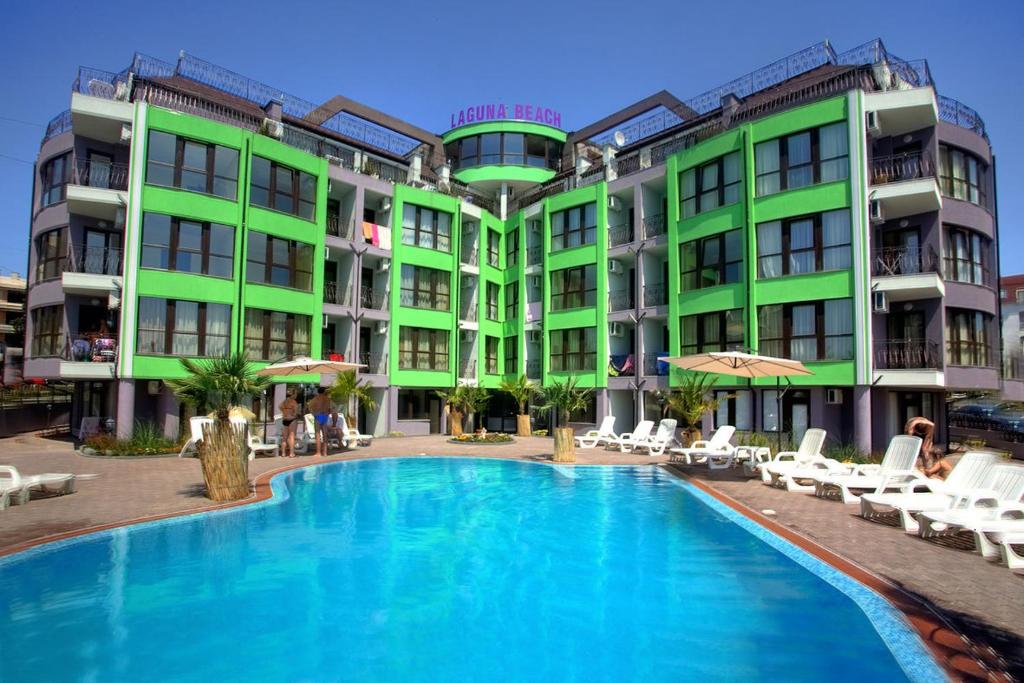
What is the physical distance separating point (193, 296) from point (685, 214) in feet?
65.0

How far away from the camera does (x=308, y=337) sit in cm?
2575

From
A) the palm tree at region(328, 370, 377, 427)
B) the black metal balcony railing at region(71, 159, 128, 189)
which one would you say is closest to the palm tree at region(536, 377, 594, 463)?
the palm tree at region(328, 370, 377, 427)

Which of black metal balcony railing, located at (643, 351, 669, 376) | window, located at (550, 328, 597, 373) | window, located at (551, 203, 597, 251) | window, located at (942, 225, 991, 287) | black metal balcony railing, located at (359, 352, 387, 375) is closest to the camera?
window, located at (942, 225, 991, 287)

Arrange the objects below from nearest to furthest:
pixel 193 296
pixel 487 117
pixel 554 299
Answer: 1. pixel 193 296
2. pixel 554 299
3. pixel 487 117

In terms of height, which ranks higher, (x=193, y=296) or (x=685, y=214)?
(x=685, y=214)

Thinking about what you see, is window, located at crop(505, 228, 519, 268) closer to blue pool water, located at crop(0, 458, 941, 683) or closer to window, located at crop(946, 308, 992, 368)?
window, located at crop(946, 308, 992, 368)

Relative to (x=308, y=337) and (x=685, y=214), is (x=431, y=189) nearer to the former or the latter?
(x=308, y=337)

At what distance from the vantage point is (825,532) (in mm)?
8992

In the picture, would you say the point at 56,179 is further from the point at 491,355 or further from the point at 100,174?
the point at 491,355

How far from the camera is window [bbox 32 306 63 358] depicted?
73.5 feet

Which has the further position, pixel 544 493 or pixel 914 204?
pixel 914 204

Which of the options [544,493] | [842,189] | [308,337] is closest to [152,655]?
[544,493]

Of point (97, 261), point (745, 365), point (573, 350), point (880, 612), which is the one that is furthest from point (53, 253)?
point (880, 612)

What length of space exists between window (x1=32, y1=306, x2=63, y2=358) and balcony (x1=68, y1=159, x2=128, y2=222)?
3.93 meters
